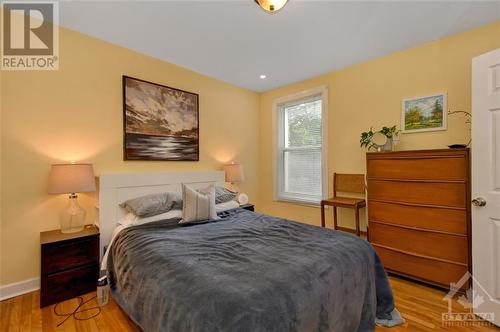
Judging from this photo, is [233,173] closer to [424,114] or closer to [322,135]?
[322,135]

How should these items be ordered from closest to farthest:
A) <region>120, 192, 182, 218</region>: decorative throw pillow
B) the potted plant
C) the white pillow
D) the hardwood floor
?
the hardwood floor
<region>120, 192, 182, 218</region>: decorative throw pillow
the potted plant
the white pillow

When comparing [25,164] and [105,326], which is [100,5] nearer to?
[25,164]

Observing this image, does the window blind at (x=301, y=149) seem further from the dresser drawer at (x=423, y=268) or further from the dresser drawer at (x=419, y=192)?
the dresser drawer at (x=423, y=268)

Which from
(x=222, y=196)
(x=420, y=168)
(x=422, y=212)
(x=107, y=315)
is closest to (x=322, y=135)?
(x=420, y=168)

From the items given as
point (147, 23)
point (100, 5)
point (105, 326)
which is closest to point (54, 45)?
point (100, 5)

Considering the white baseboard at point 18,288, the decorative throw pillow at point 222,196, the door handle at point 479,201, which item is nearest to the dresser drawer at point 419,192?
the door handle at point 479,201

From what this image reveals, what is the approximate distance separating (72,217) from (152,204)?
2.48 ft

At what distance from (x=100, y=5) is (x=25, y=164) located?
5.20 ft

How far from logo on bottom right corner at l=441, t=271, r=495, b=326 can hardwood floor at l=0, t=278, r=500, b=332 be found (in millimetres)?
34

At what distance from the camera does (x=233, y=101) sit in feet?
13.0

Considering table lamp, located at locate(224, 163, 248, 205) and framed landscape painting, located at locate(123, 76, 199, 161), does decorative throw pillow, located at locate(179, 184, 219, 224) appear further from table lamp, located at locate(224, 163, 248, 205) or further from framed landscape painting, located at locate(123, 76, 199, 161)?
table lamp, located at locate(224, 163, 248, 205)

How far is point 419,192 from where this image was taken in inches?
90.7

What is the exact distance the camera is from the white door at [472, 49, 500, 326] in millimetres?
1766

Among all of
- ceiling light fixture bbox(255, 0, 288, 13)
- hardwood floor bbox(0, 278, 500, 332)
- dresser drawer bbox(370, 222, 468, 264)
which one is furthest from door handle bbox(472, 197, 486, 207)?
ceiling light fixture bbox(255, 0, 288, 13)
